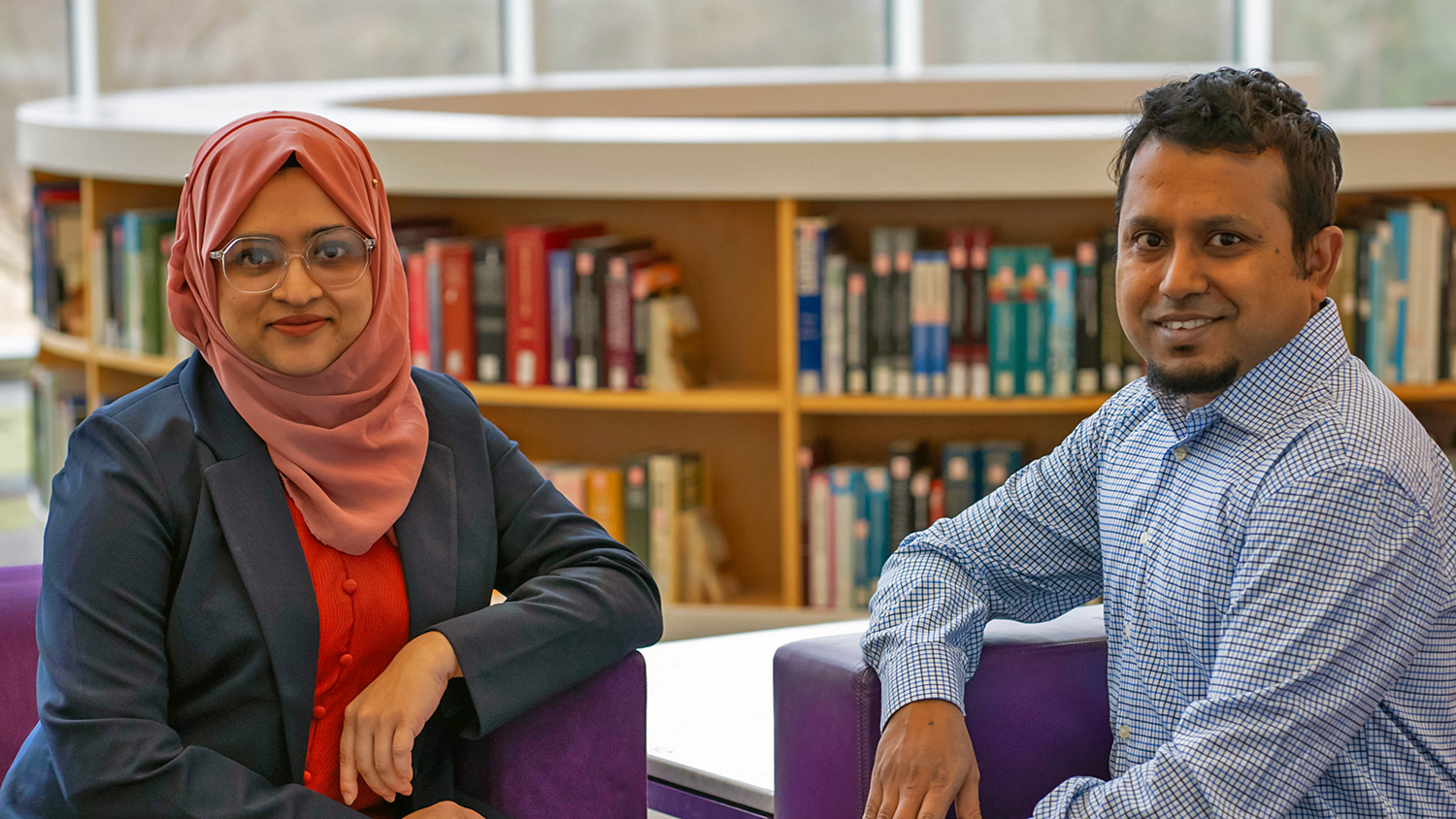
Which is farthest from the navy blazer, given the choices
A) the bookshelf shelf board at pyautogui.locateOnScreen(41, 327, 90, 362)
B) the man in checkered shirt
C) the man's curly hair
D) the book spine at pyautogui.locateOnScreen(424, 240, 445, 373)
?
the bookshelf shelf board at pyautogui.locateOnScreen(41, 327, 90, 362)

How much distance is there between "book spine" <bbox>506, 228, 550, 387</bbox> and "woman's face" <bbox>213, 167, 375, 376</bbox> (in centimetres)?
172

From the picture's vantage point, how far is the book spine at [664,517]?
3.23 m

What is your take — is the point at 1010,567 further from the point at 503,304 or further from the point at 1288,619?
the point at 503,304

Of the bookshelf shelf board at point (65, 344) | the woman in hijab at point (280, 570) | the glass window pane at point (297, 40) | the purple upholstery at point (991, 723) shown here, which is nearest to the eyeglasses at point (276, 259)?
the woman in hijab at point (280, 570)

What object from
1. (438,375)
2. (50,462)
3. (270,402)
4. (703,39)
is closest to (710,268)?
(438,375)

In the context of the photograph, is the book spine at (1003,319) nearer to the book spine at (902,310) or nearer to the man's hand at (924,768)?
the book spine at (902,310)

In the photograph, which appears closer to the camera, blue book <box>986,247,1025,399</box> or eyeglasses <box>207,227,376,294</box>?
eyeglasses <box>207,227,376,294</box>

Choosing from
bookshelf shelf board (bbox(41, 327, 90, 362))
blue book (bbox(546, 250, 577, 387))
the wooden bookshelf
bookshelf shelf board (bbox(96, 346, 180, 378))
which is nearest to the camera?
the wooden bookshelf

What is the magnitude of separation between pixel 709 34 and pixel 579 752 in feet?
19.1

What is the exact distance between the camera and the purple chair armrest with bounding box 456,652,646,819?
1.58 metres

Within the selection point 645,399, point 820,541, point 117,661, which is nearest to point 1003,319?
point 820,541

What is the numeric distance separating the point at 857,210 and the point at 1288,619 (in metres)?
2.04

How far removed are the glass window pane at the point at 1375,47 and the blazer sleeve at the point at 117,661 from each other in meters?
6.18

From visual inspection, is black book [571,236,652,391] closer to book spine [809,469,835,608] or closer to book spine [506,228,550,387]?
book spine [506,228,550,387]
